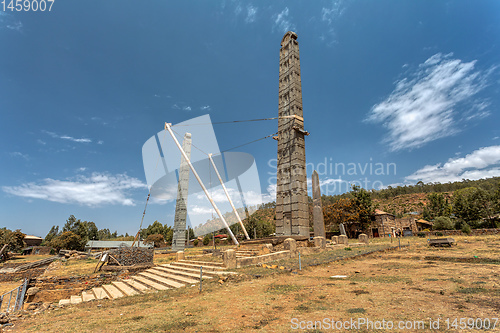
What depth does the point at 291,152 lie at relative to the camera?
17938 millimetres

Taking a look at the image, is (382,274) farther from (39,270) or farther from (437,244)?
(39,270)

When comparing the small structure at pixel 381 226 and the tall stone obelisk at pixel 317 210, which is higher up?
the tall stone obelisk at pixel 317 210

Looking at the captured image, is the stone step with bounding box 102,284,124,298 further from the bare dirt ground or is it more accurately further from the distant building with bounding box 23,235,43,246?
the distant building with bounding box 23,235,43,246

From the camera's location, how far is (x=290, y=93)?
62.0 feet

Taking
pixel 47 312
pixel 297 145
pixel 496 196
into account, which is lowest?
pixel 47 312

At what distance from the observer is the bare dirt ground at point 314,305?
471 cm

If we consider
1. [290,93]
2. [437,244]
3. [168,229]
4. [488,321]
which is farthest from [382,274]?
[168,229]

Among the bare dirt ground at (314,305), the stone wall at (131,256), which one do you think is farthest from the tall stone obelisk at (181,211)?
the bare dirt ground at (314,305)

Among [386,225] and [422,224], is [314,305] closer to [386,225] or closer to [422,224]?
[386,225]

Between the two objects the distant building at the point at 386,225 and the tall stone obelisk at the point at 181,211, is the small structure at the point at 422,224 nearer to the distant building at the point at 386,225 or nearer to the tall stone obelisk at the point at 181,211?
the distant building at the point at 386,225

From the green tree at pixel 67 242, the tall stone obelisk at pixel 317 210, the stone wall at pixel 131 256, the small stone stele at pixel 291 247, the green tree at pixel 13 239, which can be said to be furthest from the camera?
the green tree at pixel 13 239

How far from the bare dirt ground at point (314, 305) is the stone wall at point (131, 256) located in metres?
10.3

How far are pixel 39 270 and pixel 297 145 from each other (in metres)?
32.1

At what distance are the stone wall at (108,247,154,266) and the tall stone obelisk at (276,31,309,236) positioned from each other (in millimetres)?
12006
